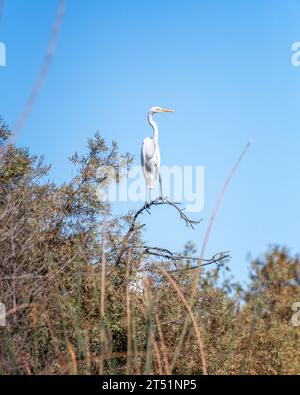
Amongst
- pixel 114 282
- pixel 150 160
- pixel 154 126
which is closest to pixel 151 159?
pixel 150 160

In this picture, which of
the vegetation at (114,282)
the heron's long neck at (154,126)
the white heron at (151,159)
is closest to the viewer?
the vegetation at (114,282)

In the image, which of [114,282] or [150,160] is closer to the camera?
[114,282]

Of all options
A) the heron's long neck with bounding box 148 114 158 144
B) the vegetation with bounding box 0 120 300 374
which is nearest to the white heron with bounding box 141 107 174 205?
the heron's long neck with bounding box 148 114 158 144

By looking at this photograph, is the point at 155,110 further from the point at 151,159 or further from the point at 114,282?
the point at 114,282

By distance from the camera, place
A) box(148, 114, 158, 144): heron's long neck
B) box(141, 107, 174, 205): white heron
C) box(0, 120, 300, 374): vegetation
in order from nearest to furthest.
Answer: box(0, 120, 300, 374): vegetation → box(141, 107, 174, 205): white heron → box(148, 114, 158, 144): heron's long neck

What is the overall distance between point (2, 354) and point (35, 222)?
3.61 m

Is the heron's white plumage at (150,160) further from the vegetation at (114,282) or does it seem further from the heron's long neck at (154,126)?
the vegetation at (114,282)

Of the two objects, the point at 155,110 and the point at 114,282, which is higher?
the point at 155,110

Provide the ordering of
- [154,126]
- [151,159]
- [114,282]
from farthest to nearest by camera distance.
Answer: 1. [154,126]
2. [151,159]
3. [114,282]

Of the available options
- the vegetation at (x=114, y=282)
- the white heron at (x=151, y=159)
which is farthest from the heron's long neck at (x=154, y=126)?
the vegetation at (x=114, y=282)

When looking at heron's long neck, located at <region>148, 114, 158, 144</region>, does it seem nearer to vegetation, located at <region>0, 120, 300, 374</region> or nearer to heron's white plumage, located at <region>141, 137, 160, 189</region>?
heron's white plumage, located at <region>141, 137, 160, 189</region>

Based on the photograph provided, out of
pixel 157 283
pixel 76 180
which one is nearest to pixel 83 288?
pixel 157 283

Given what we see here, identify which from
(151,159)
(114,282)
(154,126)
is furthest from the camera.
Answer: (154,126)
